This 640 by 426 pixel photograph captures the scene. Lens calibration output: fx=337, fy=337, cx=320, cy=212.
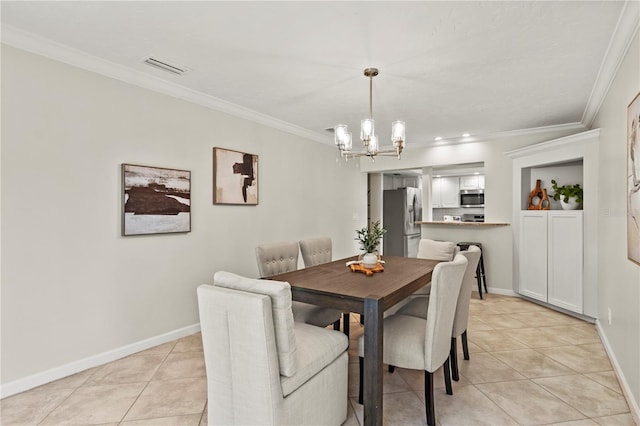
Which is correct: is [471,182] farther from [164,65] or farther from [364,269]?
[164,65]

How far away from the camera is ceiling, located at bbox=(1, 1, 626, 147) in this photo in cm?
203


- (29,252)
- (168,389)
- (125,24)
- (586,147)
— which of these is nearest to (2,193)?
(29,252)

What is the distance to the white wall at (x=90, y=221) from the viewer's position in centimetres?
231

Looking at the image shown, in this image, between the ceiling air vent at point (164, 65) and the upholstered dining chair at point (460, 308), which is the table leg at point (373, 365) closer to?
the upholstered dining chair at point (460, 308)

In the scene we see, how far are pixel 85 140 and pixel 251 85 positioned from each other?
57.8 inches

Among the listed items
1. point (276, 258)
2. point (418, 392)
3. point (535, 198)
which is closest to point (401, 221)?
point (535, 198)

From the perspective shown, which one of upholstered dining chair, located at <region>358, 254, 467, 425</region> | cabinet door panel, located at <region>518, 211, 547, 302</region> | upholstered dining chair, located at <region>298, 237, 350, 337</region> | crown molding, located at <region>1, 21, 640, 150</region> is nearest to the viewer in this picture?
upholstered dining chair, located at <region>358, 254, 467, 425</region>

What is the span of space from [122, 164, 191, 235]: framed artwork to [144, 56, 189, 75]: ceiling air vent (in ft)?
2.82

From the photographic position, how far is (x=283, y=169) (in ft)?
15.0

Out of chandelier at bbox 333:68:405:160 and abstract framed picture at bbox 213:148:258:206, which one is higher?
chandelier at bbox 333:68:405:160

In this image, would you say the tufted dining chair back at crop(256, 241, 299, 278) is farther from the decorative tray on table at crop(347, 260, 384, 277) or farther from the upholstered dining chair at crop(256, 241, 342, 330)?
the decorative tray on table at crop(347, 260, 384, 277)

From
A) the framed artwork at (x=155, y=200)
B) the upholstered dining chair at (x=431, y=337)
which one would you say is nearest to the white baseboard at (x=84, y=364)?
the framed artwork at (x=155, y=200)

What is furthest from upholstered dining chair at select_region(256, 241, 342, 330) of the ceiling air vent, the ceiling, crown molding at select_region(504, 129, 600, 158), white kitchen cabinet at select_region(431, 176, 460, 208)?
white kitchen cabinet at select_region(431, 176, 460, 208)

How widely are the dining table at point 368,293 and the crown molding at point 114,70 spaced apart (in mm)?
2115
